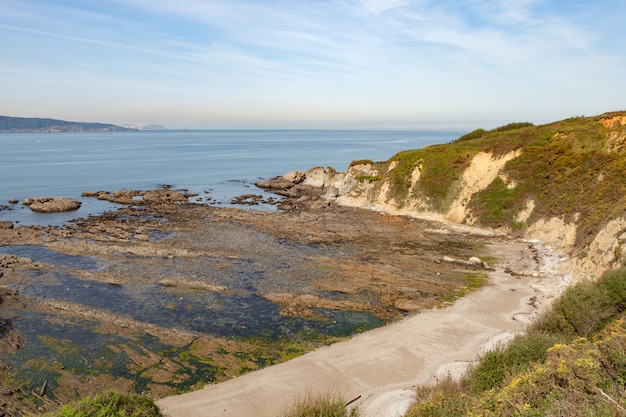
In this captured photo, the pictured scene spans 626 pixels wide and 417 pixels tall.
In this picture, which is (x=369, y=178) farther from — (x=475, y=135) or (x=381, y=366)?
(x=381, y=366)

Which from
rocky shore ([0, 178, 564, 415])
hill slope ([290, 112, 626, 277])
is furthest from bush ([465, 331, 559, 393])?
hill slope ([290, 112, 626, 277])

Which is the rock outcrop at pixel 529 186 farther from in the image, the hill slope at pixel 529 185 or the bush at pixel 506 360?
the bush at pixel 506 360

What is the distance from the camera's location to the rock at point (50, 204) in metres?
64.0

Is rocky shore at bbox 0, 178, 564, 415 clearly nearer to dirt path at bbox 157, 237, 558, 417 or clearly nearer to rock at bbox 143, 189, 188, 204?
dirt path at bbox 157, 237, 558, 417

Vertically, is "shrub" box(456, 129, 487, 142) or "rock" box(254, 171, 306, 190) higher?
"shrub" box(456, 129, 487, 142)

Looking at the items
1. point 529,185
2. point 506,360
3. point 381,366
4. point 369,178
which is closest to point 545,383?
point 506,360

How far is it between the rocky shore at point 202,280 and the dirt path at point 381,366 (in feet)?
4.93

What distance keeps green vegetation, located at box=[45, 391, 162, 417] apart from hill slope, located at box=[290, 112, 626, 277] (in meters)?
32.4

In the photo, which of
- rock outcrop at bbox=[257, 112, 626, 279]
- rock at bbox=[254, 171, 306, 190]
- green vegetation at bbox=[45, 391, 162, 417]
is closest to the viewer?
green vegetation at bbox=[45, 391, 162, 417]

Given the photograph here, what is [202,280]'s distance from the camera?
3550cm

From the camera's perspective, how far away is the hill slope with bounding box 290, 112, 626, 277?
4062 cm

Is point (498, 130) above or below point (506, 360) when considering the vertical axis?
above

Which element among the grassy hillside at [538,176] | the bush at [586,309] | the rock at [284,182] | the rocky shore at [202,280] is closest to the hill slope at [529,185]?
the grassy hillside at [538,176]

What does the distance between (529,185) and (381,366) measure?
147 feet
